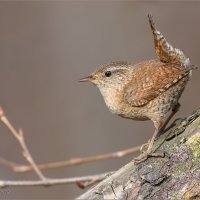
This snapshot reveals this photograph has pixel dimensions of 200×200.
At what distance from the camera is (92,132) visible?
6375 mm

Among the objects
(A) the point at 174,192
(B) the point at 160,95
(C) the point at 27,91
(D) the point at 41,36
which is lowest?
(A) the point at 174,192

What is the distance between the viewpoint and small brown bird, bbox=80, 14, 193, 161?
2.91 meters

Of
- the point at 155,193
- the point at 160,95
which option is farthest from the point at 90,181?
the point at 155,193

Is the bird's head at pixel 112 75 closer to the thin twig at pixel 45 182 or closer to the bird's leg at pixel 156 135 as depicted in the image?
the bird's leg at pixel 156 135

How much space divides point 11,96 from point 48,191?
146 cm

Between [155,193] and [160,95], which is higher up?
[160,95]

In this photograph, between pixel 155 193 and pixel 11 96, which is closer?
pixel 155 193

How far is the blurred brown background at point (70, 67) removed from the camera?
20.3ft

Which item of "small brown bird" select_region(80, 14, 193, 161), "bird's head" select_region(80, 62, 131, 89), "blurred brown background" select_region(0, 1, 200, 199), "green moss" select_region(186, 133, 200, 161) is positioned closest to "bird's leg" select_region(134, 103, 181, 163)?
"small brown bird" select_region(80, 14, 193, 161)

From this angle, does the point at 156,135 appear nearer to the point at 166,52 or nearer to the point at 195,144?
the point at 166,52

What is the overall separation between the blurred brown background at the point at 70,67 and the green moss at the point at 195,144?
146 inches

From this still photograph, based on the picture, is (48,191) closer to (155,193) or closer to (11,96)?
(11,96)

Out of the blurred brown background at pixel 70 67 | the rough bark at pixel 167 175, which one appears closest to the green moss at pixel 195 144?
the rough bark at pixel 167 175

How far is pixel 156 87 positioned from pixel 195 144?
88cm
